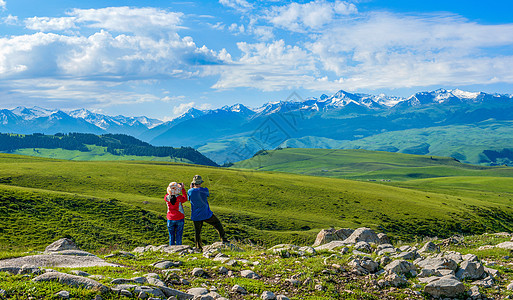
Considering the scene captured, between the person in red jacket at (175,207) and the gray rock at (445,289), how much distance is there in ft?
39.7

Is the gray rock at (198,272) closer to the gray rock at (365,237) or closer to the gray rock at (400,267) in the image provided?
the gray rock at (400,267)

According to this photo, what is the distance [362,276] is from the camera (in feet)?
38.7

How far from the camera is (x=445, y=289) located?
10320mm

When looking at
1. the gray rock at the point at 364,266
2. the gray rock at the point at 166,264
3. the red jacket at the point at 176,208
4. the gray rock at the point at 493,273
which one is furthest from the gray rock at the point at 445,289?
the red jacket at the point at 176,208

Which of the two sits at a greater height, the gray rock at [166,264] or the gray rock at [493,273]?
the gray rock at [166,264]

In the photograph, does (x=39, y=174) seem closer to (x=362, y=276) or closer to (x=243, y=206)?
(x=243, y=206)

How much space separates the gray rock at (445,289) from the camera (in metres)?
10.3

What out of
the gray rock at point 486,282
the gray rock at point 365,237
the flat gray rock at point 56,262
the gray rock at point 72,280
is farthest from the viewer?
the gray rock at point 365,237

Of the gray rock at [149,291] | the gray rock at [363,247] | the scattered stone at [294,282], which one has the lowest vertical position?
the gray rock at [363,247]

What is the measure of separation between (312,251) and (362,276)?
3.62 metres

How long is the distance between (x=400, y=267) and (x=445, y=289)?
1.66 metres

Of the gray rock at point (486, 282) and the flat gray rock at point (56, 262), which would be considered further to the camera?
the flat gray rock at point (56, 262)

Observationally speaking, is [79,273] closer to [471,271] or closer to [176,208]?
[176,208]

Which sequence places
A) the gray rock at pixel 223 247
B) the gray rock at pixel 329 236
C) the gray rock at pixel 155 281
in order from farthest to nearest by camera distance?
1. the gray rock at pixel 329 236
2. the gray rock at pixel 223 247
3. the gray rock at pixel 155 281
